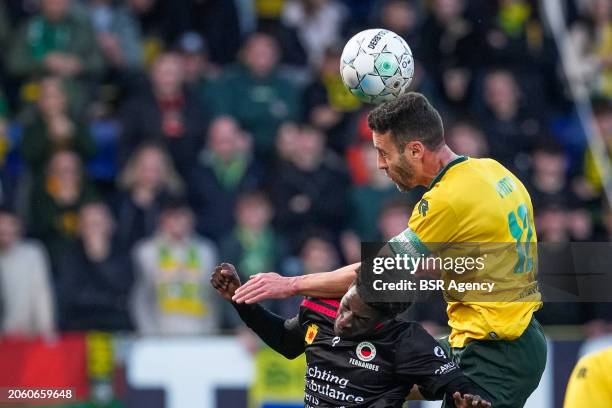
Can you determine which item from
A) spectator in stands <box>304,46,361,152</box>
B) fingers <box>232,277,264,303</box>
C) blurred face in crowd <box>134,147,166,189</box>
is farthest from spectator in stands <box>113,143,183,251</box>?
fingers <box>232,277,264,303</box>

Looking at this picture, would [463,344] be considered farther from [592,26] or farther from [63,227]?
[592,26]

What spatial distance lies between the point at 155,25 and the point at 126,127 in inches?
82.1

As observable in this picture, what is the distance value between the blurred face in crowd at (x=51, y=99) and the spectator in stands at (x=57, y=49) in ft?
1.33

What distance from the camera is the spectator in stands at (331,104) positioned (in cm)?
1414

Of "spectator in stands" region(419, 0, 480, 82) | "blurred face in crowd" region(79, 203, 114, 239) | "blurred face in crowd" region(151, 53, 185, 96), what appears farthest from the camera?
"spectator in stands" region(419, 0, 480, 82)

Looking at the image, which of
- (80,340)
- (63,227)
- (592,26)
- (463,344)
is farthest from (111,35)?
(463,344)

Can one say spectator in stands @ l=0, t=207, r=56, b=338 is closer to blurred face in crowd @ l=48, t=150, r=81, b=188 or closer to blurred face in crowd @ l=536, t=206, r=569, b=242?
blurred face in crowd @ l=48, t=150, r=81, b=188

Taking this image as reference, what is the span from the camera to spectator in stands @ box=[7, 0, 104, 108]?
46.6 ft

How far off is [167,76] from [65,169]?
1.63 metres

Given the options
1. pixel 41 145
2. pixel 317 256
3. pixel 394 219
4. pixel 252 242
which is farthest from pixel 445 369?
pixel 41 145

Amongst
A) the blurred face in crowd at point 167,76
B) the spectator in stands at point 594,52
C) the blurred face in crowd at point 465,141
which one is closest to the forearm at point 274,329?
the blurred face in crowd at point 465,141

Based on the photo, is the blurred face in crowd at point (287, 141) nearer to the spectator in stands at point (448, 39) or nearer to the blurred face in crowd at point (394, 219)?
the blurred face in crowd at point (394, 219)

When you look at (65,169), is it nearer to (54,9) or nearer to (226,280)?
(54,9)

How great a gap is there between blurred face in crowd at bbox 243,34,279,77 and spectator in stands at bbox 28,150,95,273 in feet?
7.62
